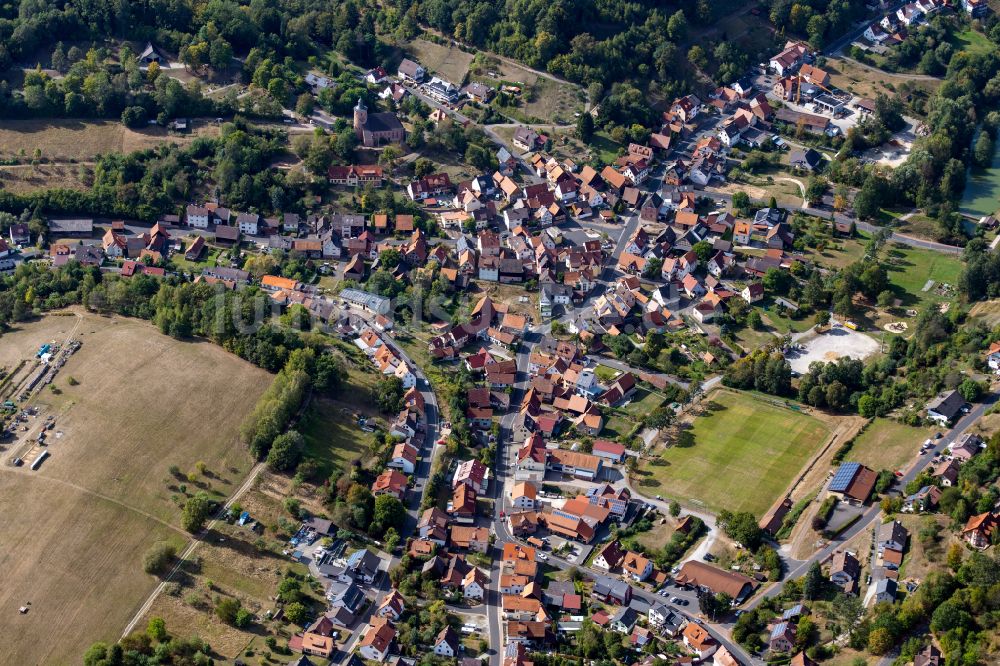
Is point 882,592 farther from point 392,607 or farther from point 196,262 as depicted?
point 196,262

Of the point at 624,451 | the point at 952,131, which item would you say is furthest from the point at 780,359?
the point at 952,131

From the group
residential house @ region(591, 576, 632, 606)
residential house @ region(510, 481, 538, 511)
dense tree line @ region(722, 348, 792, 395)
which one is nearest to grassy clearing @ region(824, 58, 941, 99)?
dense tree line @ region(722, 348, 792, 395)

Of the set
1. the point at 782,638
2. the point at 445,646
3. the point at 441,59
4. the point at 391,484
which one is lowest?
the point at 445,646

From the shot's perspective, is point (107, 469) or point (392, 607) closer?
point (392, 607)

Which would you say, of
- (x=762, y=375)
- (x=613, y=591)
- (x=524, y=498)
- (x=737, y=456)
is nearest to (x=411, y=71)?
(x=762, y=375)

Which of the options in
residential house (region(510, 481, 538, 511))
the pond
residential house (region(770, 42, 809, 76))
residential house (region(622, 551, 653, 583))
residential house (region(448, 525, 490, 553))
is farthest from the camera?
residential house (region(770, 42, 809, 76))

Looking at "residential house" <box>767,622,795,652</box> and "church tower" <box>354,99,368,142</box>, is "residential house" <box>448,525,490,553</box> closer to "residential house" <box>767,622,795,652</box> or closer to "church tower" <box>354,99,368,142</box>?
"residential house" <box>767,622,795,652</box>

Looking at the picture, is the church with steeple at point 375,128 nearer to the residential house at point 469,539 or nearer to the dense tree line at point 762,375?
the dense tree line at point 762,375
